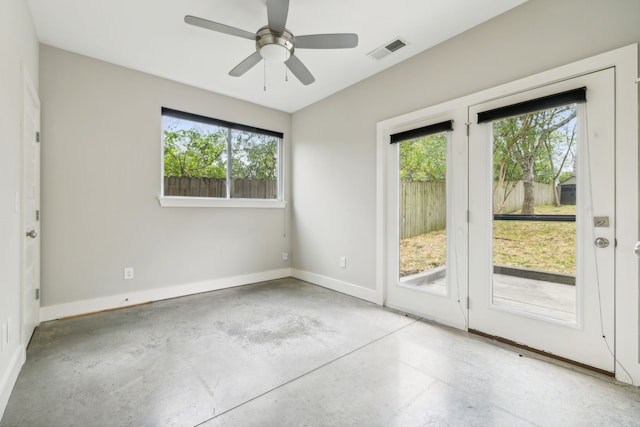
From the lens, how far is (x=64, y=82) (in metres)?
2.95

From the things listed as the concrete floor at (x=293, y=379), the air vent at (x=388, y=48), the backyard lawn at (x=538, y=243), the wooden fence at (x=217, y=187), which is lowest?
the concrete floor at (x=293, y=379)

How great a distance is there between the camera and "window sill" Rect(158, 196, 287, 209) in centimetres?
358

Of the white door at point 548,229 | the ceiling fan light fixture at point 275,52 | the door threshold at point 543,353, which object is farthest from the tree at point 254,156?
the door threshold at point 543,353

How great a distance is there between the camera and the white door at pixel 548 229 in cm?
195

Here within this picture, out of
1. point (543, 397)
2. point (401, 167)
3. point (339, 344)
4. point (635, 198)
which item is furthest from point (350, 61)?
point (543, 397)

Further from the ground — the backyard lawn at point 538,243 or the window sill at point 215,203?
the window sill at point 215,203

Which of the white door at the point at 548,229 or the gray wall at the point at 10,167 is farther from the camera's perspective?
the white door at the point at 548,229

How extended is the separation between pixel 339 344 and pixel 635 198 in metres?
2.28

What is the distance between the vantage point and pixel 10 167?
69.2 inches

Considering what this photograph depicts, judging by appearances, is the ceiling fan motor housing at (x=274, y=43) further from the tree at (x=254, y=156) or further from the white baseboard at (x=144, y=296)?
the white baseboard at (x=144, y=296)

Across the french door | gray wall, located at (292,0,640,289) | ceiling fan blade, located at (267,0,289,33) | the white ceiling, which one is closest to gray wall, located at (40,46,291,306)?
the white ceiling

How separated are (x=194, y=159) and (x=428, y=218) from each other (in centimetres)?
308

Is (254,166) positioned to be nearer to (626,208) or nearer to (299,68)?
(299,68)

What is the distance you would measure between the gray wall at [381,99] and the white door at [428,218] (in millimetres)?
256
